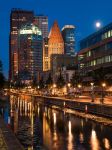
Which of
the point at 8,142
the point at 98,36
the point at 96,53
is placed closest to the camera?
the point at 8,142

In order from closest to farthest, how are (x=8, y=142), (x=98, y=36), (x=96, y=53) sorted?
(x=8, y=142)
(x=98, y=36)
(x=96, y=53)

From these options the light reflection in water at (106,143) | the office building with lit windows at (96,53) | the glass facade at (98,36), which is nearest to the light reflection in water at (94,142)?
the light reflection in water at (106,143)

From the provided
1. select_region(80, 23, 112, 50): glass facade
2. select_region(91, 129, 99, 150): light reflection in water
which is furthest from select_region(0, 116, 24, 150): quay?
select_region(80, 23, 112, 50): glass facade

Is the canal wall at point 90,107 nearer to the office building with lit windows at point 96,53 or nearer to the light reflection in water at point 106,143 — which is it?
the light reflection in water at point 106,143

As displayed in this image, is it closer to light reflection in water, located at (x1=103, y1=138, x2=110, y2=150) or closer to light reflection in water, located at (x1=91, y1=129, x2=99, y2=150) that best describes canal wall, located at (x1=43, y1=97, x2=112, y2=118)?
light reflection in water, located at (x1=91, y1=129, x2=99, y2=150)

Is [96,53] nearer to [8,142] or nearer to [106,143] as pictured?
[106,143]

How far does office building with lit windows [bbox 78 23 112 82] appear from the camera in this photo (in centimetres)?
14338

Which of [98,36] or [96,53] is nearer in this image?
[98,36]

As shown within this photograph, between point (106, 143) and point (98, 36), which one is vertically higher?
point (98, 36)

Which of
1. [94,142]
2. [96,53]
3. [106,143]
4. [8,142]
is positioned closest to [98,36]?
[96,53]

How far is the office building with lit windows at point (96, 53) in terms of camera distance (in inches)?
5645

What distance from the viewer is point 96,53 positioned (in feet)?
521

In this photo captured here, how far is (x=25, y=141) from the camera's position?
1305 inches

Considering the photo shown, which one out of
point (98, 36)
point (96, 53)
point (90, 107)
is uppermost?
point (98, 36)
